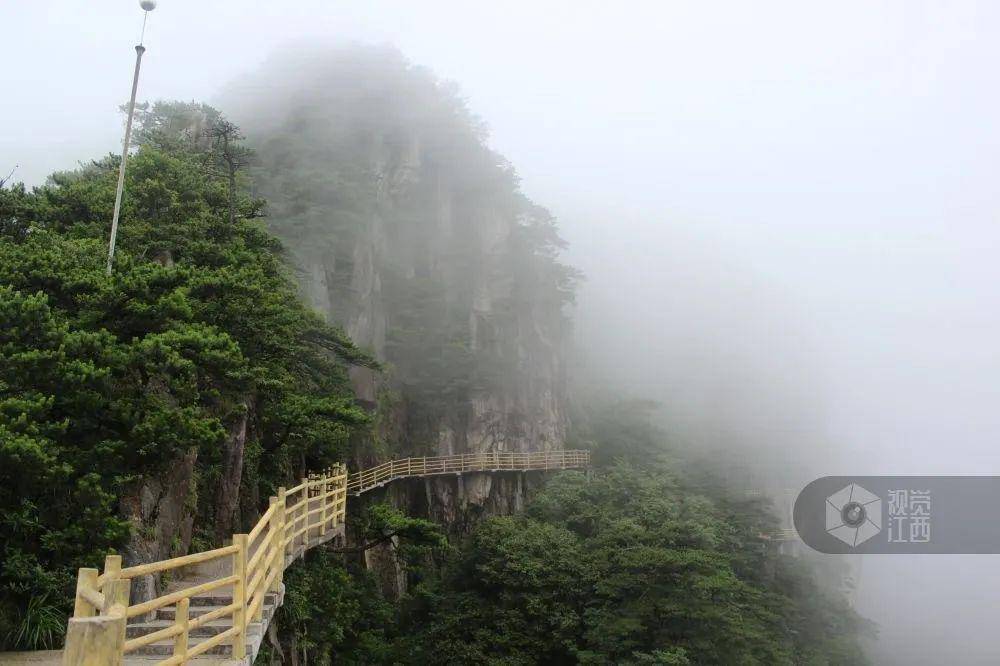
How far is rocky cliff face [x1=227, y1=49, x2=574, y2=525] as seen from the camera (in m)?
31.7

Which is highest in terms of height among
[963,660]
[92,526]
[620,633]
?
[92,526]

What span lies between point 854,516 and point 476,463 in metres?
18.6

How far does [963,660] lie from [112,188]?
57.6 meters

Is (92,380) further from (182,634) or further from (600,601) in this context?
(600,601)

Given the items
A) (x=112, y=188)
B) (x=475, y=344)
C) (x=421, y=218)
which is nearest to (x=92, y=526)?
(x=112, y=188)

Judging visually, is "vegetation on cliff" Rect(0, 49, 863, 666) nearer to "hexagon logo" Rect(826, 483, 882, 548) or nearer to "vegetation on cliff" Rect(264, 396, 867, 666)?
"vegetation on cliff" Rect(264, 396, 867, 666)

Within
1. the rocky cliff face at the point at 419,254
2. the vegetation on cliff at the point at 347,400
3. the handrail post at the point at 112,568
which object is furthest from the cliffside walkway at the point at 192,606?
the rocky cliff face at the point at 419,254

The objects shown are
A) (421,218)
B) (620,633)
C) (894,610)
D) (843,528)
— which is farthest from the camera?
(894,610)

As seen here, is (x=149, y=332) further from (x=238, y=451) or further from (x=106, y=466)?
(x=238, y=451)

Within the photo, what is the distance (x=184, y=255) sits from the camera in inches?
→ 527

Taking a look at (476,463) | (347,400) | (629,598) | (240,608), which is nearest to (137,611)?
(240,608)

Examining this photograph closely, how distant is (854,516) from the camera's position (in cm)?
3462

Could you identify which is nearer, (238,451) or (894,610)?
(238,451)

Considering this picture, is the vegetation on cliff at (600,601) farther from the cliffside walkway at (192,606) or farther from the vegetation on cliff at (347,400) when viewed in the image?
the cliffside walkway at (192,606)
